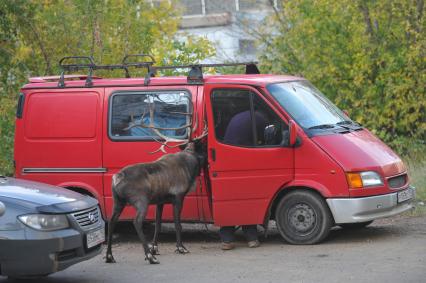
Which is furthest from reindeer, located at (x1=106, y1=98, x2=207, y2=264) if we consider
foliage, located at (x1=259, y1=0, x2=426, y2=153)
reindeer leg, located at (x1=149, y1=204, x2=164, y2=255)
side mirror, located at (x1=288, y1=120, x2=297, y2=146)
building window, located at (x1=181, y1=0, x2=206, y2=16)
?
building window, located at (x1=181, y1=0, x2=206, y2=16)

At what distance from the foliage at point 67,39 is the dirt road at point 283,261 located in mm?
5853

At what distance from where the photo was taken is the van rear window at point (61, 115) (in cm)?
1193

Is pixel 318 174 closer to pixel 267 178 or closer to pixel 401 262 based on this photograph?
pixel 267 178

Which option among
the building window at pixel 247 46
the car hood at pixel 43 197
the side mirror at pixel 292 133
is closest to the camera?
the car hood at pixel 43 197

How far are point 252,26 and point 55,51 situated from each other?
809 centimetres

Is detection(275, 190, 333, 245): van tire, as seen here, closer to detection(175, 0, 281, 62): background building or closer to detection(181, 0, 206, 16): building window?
detection(175, 0, 281, 62): background building

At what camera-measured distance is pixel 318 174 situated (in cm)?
1074

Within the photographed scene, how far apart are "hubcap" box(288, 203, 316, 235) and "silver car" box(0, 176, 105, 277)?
2.70 m

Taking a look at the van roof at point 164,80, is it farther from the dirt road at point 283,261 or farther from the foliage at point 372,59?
the foliage at point 372,59

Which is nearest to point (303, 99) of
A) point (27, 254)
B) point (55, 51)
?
point (27, 254)

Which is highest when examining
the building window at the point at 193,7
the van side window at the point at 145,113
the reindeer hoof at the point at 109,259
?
the building window at the point at 193,7

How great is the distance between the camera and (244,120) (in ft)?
36.5

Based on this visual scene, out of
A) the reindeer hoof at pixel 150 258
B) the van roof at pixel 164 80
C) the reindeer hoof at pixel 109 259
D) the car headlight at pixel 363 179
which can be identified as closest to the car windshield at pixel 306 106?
the van roof at pixel 164 80

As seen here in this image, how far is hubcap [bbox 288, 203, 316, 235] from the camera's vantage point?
10.9 meters
